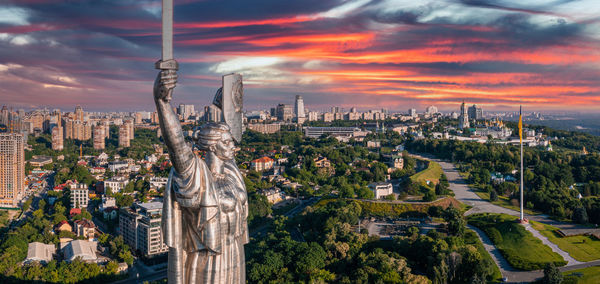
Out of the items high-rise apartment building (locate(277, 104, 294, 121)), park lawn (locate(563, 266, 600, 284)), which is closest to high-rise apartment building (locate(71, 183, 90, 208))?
park lawn (locate(563, 266, 600, 284))

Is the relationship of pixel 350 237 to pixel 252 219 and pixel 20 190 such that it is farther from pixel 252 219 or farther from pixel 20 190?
pixel 20 190

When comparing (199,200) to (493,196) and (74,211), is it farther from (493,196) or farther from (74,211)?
(493,196)

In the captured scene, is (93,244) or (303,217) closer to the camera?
(93,244)

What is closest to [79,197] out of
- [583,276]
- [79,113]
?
[583,276]

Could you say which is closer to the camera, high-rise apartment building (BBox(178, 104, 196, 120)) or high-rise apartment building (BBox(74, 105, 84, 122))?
high-rise apartment building (BBox(74, 105, 84, 122))

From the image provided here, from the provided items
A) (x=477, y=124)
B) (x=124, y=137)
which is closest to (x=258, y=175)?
(x=124, y=137)

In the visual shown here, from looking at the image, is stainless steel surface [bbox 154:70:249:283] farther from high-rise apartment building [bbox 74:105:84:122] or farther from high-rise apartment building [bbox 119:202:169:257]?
high-rise apartment building [bbox 74:105:84:122]
